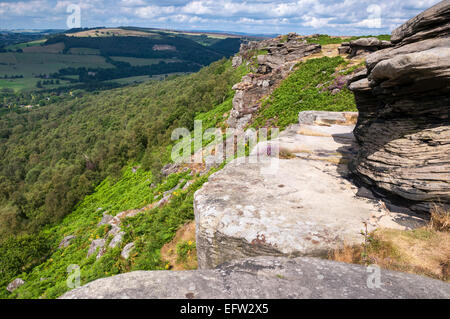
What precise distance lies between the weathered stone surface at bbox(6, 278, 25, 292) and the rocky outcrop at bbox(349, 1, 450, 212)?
1187 inches

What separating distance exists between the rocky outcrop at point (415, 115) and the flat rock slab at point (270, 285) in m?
3.24

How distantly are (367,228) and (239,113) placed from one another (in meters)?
26.4

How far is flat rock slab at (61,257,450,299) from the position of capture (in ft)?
15.5

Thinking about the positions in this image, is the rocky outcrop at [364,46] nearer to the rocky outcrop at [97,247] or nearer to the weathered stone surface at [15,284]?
the rocky outcrop at [97,247]

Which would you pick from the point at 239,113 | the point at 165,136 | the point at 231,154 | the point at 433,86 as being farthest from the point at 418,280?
the point at 165,136

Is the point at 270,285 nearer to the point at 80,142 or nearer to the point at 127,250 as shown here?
the point at 127,250

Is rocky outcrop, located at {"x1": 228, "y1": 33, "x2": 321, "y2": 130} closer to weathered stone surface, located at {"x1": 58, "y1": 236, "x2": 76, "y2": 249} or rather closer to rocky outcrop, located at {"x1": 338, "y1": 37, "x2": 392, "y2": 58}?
rocky outcrop, located at {"x1": 338, "y1": 37, "x2": 392, "y2": 58}

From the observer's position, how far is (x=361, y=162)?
965 centimetres

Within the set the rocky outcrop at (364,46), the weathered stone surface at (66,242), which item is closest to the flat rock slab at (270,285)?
the weathered stone surface at (66,242)

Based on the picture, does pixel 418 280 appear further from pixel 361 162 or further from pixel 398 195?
pixel 361 162

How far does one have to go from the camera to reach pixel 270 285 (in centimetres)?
508

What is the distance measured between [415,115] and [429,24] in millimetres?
2910

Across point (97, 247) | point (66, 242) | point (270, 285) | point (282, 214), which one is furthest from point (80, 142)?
point (270, 285)

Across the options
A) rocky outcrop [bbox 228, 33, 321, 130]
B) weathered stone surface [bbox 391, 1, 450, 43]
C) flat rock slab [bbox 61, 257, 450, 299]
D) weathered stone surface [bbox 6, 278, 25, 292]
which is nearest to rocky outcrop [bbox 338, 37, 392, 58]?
rocky outcrop [bbox 228, 33, 321, 130]
